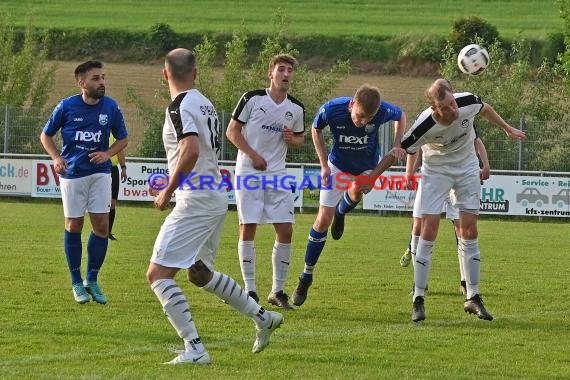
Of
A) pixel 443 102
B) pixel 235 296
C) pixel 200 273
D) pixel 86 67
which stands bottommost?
Answer: pixel 235 296

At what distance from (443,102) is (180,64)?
2803 millimetres

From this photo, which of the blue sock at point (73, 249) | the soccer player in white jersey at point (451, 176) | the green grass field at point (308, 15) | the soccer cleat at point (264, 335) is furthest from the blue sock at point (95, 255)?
the green grass field at point (308, 15)

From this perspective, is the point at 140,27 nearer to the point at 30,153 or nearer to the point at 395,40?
the point at 395,40

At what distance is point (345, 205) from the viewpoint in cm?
1173

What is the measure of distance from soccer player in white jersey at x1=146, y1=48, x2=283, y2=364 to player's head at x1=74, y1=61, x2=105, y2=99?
9.51 ft

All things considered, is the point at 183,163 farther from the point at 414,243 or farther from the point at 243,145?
the point at 414,243

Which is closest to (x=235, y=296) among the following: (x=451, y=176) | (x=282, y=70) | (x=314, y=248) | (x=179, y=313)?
(x=179, y=313)

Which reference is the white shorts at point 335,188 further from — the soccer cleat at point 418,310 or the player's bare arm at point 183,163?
the player's bare arm at point 183,163

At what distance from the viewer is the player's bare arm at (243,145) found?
1009cm

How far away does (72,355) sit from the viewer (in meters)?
7.69

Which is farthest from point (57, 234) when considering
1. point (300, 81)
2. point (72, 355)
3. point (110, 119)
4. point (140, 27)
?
point (140, 27)

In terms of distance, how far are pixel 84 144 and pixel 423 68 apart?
4365cm

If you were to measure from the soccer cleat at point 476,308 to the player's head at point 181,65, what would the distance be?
3661 millimetres

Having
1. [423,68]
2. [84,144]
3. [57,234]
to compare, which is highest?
[423,68]
